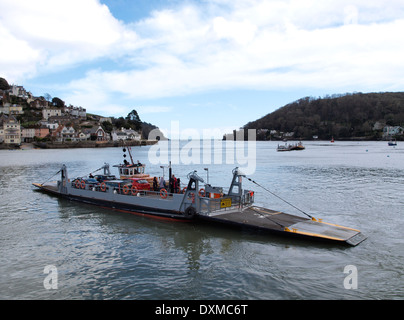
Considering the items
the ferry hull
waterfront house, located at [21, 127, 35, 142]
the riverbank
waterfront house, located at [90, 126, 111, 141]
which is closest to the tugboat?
the ferry hull

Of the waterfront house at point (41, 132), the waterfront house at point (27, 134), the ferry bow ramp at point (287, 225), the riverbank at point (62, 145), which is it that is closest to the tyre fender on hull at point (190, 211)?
the ferry bow ramp at point (287, 225)

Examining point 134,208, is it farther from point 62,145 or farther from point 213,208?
point 62,145

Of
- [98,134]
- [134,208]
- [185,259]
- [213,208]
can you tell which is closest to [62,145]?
[98,134]

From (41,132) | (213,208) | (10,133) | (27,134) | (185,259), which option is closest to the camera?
(185,259)

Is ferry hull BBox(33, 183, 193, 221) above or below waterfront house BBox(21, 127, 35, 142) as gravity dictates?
below

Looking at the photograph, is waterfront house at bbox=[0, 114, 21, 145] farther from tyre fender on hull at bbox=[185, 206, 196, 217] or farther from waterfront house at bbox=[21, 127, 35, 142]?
tyre fender on hull at bbox=[185, 206, 196, 217]

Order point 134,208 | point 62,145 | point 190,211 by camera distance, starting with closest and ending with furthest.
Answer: point 190,211 → point 134,208 → point 62,145

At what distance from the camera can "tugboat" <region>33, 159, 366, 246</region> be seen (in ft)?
55.4

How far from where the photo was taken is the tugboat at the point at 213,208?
16.9 meters

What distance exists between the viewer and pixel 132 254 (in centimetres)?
1558

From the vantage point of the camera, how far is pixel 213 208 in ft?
67.2

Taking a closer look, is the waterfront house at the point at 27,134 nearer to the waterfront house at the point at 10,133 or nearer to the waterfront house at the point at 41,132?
the waterfront house at the point at 41,132
